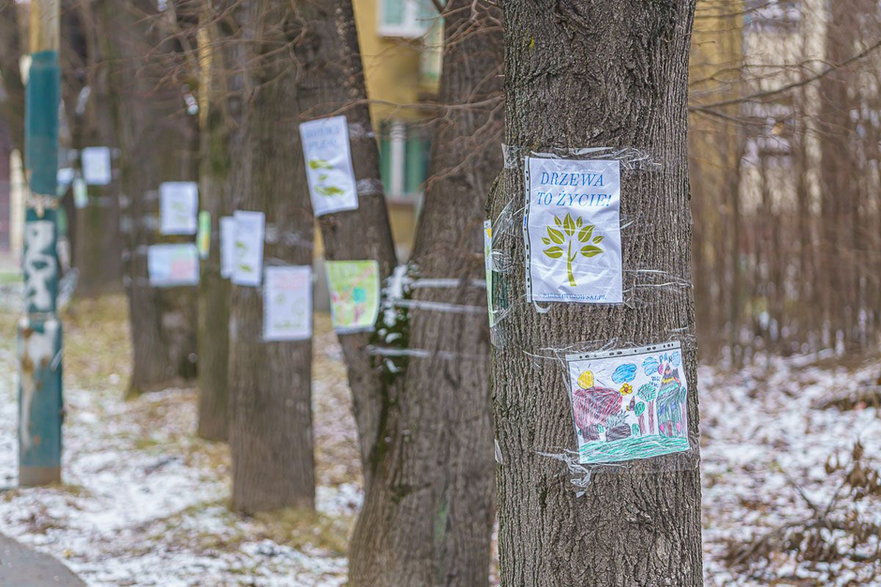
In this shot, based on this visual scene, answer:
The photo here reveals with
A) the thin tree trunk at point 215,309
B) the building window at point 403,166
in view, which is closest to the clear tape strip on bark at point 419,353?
the thin tree trunk at point 215,309

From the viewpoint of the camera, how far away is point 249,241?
7.14 metres

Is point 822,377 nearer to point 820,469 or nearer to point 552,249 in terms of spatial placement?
point 820,469

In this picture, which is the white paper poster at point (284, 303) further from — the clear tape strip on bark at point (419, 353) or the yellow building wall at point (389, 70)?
the yellow building wall at point (389, 70)

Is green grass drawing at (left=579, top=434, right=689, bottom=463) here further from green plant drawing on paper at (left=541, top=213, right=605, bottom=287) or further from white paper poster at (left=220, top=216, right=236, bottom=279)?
white paper poster at (left=220, top=216, right=236, bottom=279)

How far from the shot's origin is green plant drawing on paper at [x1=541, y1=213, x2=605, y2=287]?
311 cm

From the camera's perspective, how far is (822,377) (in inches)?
421

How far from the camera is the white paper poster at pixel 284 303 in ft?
23.5

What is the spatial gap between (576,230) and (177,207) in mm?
9652

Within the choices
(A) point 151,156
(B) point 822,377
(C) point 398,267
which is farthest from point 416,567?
(A) point 151,156

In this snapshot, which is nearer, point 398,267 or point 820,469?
point 398,267

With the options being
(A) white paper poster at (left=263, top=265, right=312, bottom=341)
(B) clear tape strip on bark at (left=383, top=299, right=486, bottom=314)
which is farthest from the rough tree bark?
(B) clear tape strip on bark at (left=383, top=299, right=486, bottom=314)

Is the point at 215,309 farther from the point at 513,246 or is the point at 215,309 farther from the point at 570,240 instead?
the point at 570,240

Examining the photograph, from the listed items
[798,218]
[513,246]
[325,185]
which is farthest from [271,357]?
[798,218]

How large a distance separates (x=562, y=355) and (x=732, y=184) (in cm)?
889
